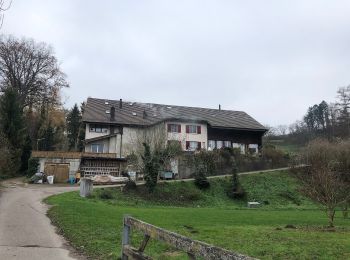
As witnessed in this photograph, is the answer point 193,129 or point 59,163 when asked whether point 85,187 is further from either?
point 193,129

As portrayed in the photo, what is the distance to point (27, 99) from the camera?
60.1 m

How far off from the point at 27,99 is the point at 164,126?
21.0m

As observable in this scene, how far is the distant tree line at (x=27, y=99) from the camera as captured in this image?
49.5 metres

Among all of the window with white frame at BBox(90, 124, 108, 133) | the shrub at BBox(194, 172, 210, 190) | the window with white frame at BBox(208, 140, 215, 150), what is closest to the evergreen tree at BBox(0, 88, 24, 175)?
the window with white frame at BBox(90, 124, 108, 133)

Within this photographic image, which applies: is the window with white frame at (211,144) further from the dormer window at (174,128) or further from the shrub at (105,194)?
the shrub at (105,194)

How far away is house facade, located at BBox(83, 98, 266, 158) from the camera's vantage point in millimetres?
55719

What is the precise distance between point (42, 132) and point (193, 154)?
28264 millimetres

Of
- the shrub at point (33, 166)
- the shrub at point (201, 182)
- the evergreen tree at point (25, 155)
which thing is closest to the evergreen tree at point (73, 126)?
the evergreen tree at point (25, 155)

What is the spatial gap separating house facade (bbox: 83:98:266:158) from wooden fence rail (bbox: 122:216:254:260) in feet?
137

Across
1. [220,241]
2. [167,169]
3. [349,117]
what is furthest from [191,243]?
[349,117]

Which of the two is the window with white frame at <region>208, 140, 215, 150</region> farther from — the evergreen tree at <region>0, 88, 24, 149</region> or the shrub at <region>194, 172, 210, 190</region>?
the evergreen tree at <region>0, 88, 24, 149</region>

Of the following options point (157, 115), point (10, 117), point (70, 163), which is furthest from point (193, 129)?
point (10, 117)

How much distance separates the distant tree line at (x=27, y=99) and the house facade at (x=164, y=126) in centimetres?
651

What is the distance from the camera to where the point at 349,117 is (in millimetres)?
70062
